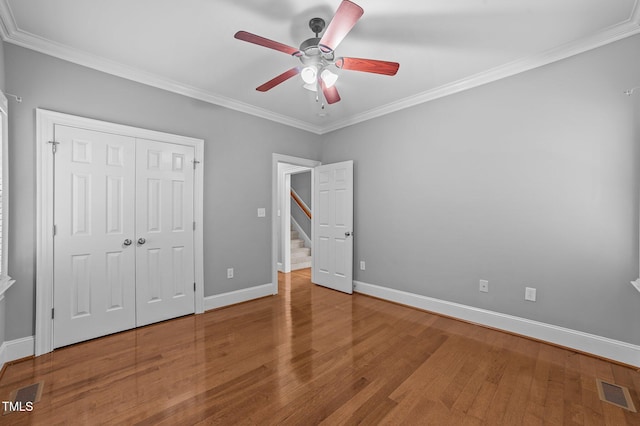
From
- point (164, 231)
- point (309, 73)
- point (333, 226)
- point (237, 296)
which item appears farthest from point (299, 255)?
point (309, 73)

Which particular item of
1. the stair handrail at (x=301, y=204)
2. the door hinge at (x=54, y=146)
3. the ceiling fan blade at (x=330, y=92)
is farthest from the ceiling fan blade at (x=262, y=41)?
the stair handrail at (x=301, y=204)

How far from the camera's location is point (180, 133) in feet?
10.8

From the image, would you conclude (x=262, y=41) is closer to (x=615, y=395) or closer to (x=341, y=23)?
(x=341, y=23)

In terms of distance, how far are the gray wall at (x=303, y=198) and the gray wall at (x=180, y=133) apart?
2183 mm

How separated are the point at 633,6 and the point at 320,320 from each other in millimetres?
3757

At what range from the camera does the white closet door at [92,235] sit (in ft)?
8.36

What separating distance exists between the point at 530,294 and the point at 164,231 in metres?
3.92

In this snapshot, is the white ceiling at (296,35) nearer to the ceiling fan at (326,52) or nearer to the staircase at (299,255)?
the ceiling fan at (326,52)

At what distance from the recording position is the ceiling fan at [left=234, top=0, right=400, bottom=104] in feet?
5.57

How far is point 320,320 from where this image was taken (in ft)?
10.5

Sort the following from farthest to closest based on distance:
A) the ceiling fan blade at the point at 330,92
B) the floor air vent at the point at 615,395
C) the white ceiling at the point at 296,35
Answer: the ceiling fan blade at the point at 330,92, the white ceiling at the point at 296,35, the floor air vent at the point at 615,395

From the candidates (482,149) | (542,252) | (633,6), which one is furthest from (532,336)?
(633,6)

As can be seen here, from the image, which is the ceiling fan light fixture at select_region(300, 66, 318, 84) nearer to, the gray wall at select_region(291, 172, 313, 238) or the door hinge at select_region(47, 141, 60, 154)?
the door hinge at select_region(47, 141, 60, 154)

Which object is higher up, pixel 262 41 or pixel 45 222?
pixel 262 41
